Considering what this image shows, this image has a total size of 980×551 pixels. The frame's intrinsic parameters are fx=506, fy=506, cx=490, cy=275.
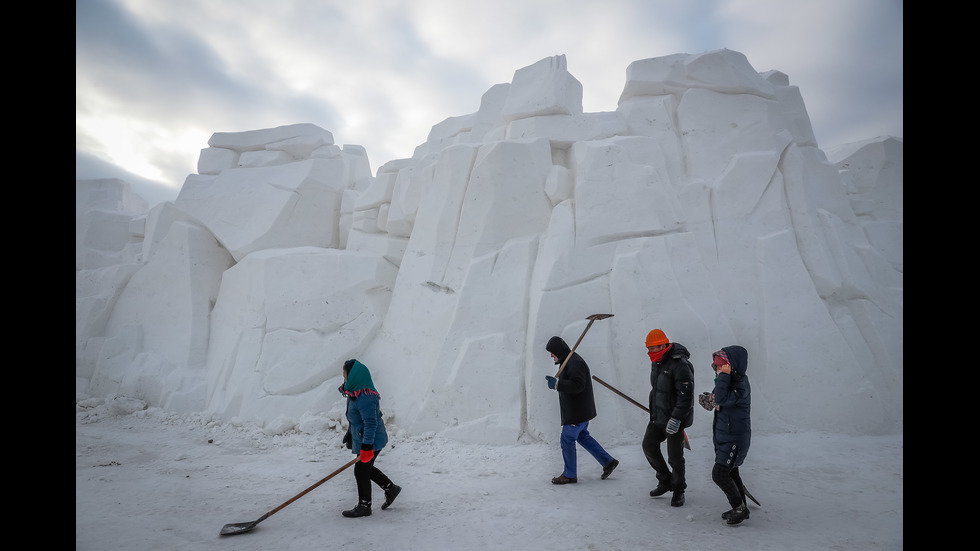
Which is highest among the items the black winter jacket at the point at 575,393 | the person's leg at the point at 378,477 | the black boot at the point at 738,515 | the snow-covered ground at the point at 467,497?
the black winter jacket at the point at 575,393

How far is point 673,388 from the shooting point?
15.0ft

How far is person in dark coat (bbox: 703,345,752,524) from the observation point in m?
4.06

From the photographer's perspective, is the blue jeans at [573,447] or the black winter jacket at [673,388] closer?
the black winter jacket at [673,388]

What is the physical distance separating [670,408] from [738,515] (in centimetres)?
96

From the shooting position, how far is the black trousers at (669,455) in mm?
4574

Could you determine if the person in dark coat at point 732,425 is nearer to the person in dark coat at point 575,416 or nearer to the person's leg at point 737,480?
the person's leg at point 737,480

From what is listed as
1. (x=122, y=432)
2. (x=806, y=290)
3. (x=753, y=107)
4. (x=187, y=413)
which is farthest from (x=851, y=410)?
(x=122, y=432)

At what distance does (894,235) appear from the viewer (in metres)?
8.88

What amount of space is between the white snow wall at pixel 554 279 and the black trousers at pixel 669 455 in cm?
179

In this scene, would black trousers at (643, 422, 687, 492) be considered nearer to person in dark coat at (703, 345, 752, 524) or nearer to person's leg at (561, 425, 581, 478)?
person in dark coat at (703, 345, 752, 524)

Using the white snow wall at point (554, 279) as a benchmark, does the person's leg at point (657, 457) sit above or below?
below

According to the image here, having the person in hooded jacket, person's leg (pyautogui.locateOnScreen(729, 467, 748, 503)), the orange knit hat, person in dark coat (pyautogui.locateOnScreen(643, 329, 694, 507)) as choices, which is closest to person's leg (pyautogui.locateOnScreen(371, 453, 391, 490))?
the person in hooded jacket

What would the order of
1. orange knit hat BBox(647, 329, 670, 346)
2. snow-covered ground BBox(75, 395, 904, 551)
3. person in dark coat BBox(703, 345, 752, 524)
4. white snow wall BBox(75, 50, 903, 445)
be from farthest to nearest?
white snow wall BBox(75, 50, 903, 445) → orange knit hat BBox(647, 329, 670, 346) → person in dark coat BBox(703, 345, 752, 524) → snow-covered ground BBox(75, 395, 904, 551)

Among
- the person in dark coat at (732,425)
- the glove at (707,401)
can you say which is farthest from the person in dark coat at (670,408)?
the person in dark coat at (732,425)
